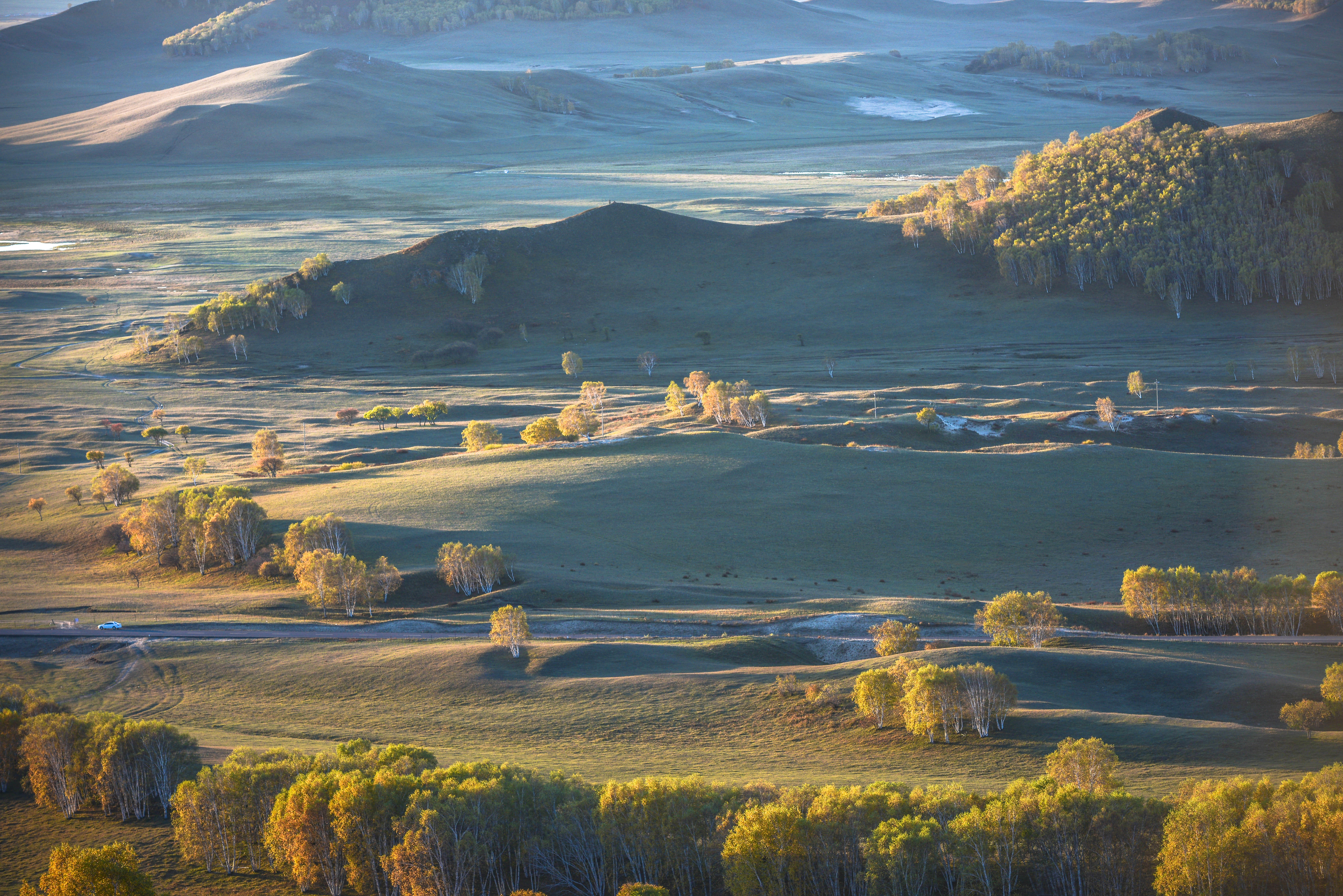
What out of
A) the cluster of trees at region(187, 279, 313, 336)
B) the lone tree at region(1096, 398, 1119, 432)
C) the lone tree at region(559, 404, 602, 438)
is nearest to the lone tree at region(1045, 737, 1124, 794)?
the lone tree at region(559, 404, 602, 438)

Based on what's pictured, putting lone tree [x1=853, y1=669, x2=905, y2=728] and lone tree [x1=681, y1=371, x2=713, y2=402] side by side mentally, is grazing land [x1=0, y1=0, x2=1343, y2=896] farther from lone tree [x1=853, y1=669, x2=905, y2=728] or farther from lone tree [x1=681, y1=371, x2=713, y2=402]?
lone tree [x1=681, y1=371, x2=713, y2=402]

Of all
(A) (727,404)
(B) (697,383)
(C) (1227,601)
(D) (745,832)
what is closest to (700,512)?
(A) (727,404)

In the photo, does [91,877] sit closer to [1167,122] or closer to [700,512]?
[700,512]

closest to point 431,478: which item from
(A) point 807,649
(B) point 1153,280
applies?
(A) point 807,649

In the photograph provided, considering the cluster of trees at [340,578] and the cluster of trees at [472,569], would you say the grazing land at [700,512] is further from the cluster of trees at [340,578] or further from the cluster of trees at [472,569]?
the cluster of trees at [472,569]

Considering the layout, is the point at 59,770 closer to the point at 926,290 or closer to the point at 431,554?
the point at 431,554
